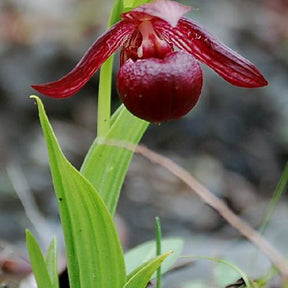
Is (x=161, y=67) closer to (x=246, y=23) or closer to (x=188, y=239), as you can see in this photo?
(x=188, y=239)

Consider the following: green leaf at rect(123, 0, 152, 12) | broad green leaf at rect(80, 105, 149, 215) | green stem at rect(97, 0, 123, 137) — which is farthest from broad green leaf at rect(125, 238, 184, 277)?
green leaf at rect(123, 0, 152, 12)

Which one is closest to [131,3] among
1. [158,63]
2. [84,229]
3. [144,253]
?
[158,63]

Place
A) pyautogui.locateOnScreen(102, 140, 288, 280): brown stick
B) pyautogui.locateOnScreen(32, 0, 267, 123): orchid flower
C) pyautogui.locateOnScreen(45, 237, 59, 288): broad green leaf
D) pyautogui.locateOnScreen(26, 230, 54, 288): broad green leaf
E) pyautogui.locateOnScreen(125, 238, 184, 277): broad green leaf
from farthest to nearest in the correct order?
pyautogui.locateOnScreen(125, 238, 184, 277): broad green leaf, pyautogui.locateOnScreen(45, 237, 59, 288): broad green leaf, pyautogui.locateOnScreen(26, 230, 54, 288): broad green leaf, pyautogui.locateOnScreen(32, 0, 267, 123): orchid flower, pyautogui.locateOnScreen(102, 140, 288, 280): brown stick

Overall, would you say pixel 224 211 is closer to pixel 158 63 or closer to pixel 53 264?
pixel 158 63

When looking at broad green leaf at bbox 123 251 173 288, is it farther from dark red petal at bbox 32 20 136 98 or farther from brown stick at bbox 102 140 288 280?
dark red petal at bbox 32 20 136 98

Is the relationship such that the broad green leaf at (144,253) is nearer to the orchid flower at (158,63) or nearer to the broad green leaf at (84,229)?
the broad green leaf at (84,229)

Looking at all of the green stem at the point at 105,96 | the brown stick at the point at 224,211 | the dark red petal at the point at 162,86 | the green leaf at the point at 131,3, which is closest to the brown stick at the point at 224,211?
the brown stick at the point at 224,211
